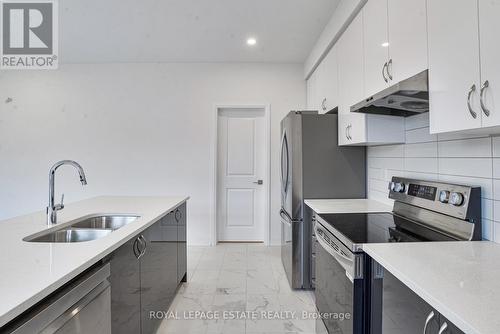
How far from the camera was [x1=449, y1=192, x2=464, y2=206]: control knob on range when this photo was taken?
4.23 ft

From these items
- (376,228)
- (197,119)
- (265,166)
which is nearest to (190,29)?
(197,119)

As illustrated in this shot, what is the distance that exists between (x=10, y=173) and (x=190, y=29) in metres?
3.43

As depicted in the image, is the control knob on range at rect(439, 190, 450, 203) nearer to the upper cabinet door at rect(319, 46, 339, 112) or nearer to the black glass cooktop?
the black glass cooktop

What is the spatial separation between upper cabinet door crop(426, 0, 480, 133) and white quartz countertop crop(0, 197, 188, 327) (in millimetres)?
1542

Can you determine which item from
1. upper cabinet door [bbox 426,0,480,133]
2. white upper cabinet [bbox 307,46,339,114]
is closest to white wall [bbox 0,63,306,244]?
white upper cabinet [bbox 307,46,339,114]

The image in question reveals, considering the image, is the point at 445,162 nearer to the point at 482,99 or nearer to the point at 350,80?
the point at 482,99

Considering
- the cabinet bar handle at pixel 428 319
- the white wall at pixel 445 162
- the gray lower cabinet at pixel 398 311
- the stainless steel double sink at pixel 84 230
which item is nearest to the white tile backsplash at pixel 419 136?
the white wall at pixel 445 162

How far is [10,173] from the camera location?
154 inches

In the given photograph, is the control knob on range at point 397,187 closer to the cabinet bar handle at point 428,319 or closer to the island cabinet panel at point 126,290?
the cabinet bar handle at point 428,319

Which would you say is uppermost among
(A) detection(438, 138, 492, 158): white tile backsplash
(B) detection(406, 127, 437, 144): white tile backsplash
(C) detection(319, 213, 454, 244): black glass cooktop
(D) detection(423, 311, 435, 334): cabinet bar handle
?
(B) detection(406, 127, 437, 144): white tile backsplash

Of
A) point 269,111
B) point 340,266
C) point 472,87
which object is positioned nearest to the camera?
point 472,87

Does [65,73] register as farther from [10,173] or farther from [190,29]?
[190,29]

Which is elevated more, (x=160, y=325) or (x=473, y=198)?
(x=473, y=198)

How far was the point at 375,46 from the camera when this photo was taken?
5.74 feet
